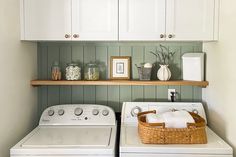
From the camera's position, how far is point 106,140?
80.9 inches

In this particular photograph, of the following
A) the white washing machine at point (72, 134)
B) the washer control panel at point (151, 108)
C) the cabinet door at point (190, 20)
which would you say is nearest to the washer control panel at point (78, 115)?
the white washing machine at point (72, 134)

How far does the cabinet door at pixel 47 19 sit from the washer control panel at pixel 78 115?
0.64 meters

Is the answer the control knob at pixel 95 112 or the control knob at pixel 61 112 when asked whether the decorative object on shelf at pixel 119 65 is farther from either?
the control knob at pixel 61 112

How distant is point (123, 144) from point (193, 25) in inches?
41.2

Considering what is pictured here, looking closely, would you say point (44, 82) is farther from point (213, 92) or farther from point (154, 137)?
point (213, 92)

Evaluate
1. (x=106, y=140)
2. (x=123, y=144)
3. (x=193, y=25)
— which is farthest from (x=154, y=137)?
(x=193, y=25)

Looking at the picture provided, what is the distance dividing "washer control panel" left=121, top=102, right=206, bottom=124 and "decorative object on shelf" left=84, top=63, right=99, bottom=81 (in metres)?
0.36

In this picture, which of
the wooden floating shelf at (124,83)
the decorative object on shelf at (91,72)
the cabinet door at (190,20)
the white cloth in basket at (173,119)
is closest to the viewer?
the white cloth in basket at (173,119)

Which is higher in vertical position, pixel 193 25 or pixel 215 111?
pixel 193 25

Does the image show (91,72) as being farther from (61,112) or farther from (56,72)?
(61,112)

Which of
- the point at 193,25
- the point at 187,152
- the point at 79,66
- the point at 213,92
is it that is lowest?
the point at 187,152

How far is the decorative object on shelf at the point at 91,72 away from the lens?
8.18 ft

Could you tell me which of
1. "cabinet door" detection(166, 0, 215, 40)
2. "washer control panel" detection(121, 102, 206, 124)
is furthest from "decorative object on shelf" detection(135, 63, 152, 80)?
"cabinet door" detection(166, 0, 215, 40)

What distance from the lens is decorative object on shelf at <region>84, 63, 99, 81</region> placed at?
2492 millimetres
